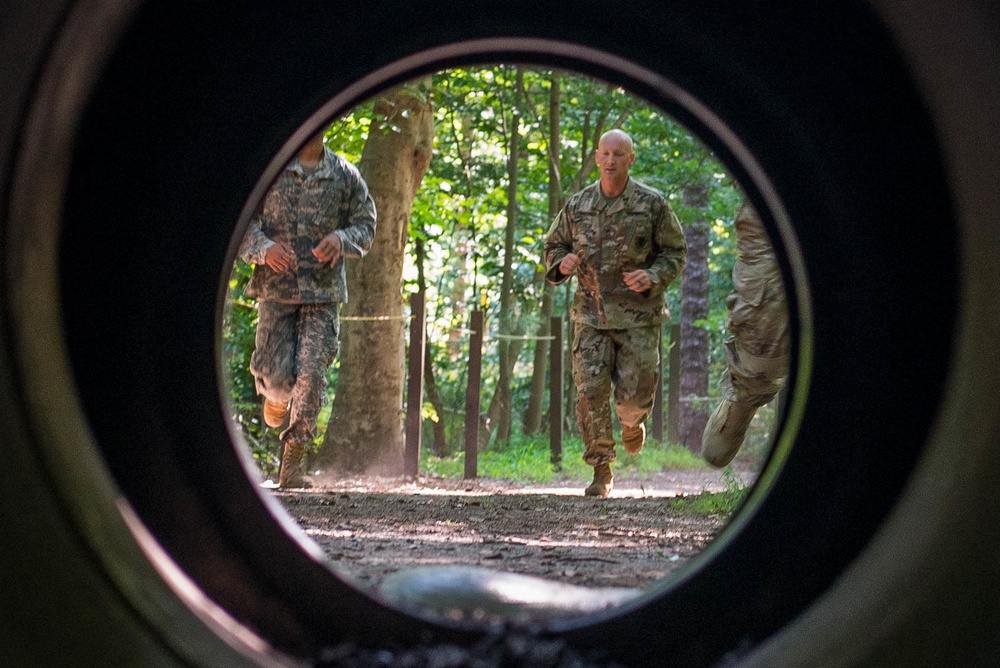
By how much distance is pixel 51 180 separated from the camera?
1032 mm

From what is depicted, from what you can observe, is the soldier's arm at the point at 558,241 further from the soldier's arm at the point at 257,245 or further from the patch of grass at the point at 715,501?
the soldier's arm at the point at 257,245

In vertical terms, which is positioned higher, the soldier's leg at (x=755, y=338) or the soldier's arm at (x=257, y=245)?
the soldier's arm at (x=257, y=245)

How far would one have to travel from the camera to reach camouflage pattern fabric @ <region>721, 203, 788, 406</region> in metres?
6.33

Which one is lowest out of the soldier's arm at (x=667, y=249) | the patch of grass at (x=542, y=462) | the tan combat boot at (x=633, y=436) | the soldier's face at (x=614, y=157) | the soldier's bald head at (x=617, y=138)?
the patch of grass at (x=542, y=462)

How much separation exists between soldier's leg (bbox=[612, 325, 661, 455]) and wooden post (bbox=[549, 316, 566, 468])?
3.53m

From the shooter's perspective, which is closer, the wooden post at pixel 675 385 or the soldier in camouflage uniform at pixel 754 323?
the soldier in camouflage uniform at pixel 754 323

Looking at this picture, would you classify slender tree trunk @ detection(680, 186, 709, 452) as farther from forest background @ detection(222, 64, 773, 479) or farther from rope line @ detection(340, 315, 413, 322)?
rope line @ detection(340, 315, 413, 322)

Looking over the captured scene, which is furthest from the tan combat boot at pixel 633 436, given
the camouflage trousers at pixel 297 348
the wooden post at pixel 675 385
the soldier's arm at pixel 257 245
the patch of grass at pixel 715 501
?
the wooden post at pixel 675 385

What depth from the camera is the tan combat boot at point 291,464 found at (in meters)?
7.57

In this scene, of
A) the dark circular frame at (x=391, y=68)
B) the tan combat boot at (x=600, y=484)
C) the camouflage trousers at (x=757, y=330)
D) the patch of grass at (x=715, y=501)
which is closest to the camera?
the dark circular frame at (x=391, y=68)

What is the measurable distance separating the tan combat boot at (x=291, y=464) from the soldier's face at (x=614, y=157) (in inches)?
107

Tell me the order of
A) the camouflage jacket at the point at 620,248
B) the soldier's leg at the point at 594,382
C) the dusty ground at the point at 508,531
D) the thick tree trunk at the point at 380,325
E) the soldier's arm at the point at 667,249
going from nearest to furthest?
1. the dusty ground at the point at 508,531
2. the soldier's arm at the point at 667,249
3. the camouflage jacket at the point at 620,248
4. the soldier's leg at the point at 594,382
5. the thick tree trunk at the point at 380,325

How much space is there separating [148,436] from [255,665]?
0.37 m

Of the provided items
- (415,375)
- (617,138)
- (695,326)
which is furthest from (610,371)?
(695,326)
